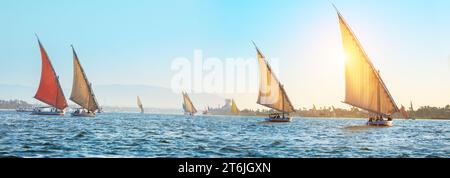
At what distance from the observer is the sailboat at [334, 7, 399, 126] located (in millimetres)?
66062

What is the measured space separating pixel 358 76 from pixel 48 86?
65025 millimetres

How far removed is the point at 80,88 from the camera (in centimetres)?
10800

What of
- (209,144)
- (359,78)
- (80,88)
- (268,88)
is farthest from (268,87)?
(209,144)

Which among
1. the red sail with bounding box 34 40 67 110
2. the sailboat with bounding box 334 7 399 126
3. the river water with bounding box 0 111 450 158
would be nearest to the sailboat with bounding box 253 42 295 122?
the sailboat with bounding box 334 7 399 126

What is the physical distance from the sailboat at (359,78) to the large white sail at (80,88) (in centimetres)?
5988

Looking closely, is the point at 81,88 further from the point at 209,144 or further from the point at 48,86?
the point at 209,144

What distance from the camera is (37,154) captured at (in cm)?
2562

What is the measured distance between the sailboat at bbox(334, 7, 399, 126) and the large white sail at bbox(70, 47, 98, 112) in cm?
5988

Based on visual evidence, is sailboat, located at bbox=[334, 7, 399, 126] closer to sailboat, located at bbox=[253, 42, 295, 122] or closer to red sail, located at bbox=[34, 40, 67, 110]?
sailboat, located at bbox=[253, 42, 295, 122]

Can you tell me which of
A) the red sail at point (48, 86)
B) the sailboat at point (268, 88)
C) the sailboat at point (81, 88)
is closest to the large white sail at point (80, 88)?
the sailboat at point (81, 88)

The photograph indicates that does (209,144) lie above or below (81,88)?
below
